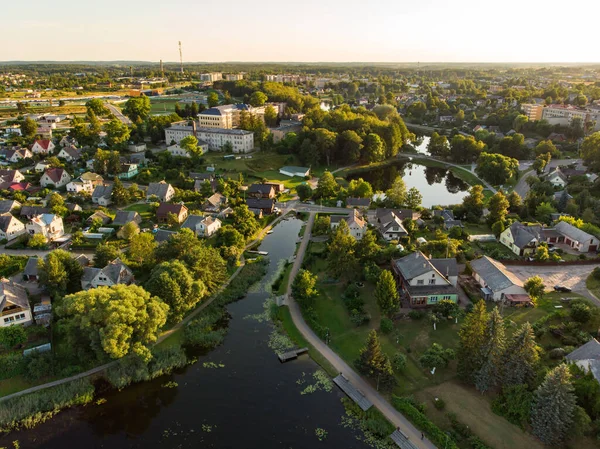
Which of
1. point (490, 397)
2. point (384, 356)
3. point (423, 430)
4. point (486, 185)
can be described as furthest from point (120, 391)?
point (486, 185)

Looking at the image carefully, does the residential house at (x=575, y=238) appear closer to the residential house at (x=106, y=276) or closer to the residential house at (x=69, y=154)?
the residential house at (x=106, y=276)

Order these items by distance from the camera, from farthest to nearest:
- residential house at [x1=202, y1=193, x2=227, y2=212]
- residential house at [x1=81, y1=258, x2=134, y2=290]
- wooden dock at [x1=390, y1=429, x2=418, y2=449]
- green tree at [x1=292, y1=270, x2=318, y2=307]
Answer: residential house at [x1=202, y1=193, x2=227, y2=212] < residential house at [x1=81, y1=258, x2=134, y2=290] < green tree at [x1=292, y1=270, x2=318, y2=307] < wooden dock at [x1=390, y1=429, x2=418, y2=449]

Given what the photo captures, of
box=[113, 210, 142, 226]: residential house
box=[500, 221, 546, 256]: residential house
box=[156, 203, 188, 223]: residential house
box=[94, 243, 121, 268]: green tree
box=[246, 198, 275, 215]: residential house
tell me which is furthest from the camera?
box=[246, 198, 275, 215]: residential house

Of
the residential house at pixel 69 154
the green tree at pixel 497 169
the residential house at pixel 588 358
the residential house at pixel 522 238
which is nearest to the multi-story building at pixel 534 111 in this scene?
the green tree at pixel 497 169

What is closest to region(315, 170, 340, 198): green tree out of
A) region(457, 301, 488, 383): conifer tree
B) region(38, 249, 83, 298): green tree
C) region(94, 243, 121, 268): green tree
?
region(94, 243, 121, 268): green tree

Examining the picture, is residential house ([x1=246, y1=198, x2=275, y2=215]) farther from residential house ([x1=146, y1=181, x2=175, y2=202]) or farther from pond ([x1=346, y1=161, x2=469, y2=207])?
pond ([x1=346, y1=161, x2=469, y2=207])
